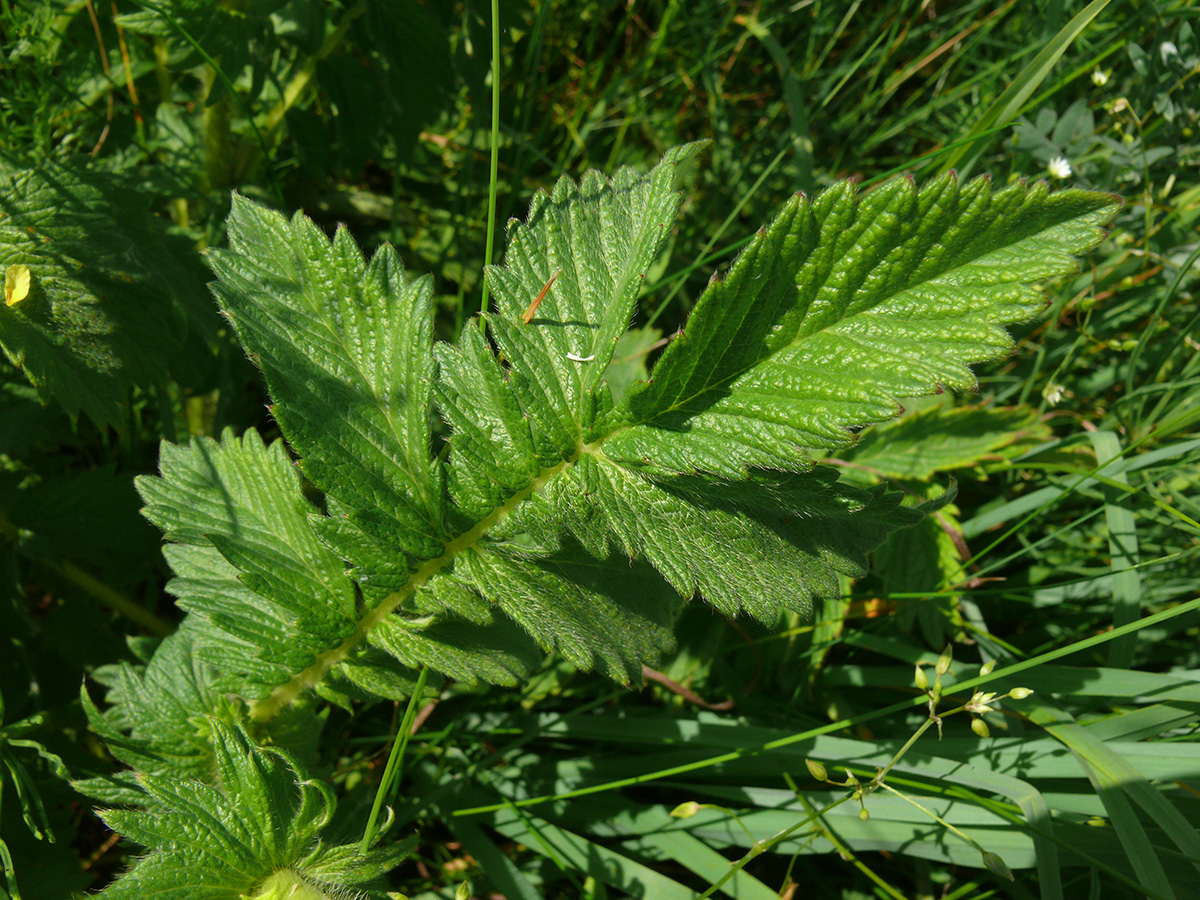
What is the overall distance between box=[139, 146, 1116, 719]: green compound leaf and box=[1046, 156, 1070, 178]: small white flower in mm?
1285

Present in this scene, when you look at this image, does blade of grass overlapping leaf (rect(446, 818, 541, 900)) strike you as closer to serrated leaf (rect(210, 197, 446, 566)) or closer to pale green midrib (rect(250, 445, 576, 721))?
pale green midrib (rect(250, 445, 576, 721))

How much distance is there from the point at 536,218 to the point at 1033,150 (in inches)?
63.4

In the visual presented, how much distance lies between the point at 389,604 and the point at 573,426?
457mm

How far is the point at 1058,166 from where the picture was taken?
6.85 ft

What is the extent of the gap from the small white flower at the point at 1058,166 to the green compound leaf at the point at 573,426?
4.21 feet

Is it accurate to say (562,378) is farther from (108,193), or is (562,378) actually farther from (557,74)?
(557,74)

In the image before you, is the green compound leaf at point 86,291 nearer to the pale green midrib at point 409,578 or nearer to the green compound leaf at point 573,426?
the green compound leaf at point 573,426

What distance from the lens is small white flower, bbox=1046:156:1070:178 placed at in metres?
2.03

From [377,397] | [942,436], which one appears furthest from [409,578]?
[942,436]

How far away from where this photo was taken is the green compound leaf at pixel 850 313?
3.18 ft

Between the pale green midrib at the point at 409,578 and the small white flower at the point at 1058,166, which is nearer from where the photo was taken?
the pale green midrib at the point at 409,578

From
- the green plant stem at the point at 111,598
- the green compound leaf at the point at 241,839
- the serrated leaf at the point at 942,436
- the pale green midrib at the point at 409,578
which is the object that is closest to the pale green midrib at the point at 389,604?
the pale green midrib at the point at 409,578

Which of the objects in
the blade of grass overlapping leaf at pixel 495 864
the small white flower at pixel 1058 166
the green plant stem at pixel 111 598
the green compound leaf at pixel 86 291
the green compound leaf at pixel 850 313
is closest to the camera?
the green compound leaf at pixel 850 313

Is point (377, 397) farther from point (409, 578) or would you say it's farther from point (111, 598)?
point (111, 598)
